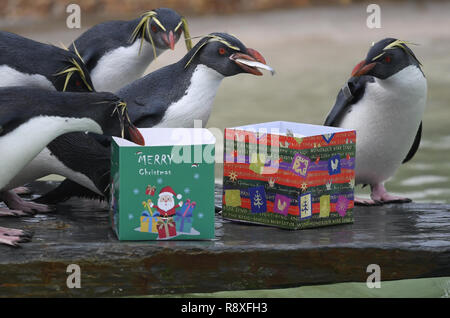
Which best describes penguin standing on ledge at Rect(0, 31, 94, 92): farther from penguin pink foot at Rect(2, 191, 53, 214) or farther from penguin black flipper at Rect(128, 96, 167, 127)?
penguin pink foot at Rect(2, 191, 53, 214)

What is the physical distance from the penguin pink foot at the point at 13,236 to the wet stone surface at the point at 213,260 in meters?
0.02

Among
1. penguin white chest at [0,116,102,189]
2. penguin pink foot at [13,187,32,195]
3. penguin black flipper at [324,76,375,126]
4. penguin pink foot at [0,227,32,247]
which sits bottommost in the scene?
penguin pink foot at [0,227,32,247]

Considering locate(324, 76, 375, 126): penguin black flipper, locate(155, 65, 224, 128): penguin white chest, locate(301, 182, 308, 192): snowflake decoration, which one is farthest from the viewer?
locate(324, 76, 375, 126): penguin black flipper

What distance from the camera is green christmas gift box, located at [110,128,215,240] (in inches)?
89.6

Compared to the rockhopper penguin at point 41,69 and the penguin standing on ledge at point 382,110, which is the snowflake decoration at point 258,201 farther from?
the rockhopper penguin at point 41,69

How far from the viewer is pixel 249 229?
2.51 m

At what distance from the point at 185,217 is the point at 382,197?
3.15 feet

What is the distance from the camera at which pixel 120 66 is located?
123 inches

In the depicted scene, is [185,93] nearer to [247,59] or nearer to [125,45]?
[247,59]

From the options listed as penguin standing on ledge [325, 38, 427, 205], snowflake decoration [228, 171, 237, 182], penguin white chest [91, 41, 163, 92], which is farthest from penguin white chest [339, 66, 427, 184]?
penguin white chest [91, 41, 163, 92]

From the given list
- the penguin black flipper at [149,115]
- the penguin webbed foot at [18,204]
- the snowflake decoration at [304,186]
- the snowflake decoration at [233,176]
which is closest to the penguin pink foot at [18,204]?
the penguin webbed foot at [18,204]

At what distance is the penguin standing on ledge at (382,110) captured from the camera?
107 inches

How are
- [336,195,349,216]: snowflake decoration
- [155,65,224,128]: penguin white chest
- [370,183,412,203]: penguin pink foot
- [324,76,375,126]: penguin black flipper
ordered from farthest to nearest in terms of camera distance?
[370,183,412,203]: penguin pink foot
[324,76,375,126]: penguin black flipper
[155,65,224,128]: penguin white chest
[336,195,349,216]: snowflake decoration

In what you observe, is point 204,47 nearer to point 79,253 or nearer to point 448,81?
point 79,253
